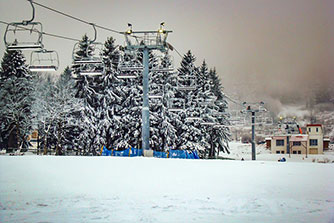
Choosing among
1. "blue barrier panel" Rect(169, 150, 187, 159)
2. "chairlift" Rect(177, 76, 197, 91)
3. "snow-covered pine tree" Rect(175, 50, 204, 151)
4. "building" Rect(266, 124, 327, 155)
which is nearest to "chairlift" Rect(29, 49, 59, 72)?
"blue barrier panel" Rect(169, 150, 187, 159)

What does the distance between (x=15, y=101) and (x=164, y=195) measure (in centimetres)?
3957

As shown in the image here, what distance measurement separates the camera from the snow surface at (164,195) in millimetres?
8703

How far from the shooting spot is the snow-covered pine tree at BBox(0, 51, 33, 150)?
45.4 meters

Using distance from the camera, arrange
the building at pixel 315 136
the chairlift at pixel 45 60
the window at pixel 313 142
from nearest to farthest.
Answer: the chairlift at pixel 45 60 < the building at pixel 315 136 < the window at pixel 313 142

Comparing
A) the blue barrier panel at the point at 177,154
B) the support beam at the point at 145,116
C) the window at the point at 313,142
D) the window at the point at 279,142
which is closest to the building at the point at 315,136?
the window at the point at 313,142

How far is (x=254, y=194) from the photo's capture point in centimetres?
1117

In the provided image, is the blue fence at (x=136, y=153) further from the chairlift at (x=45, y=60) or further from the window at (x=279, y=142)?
the window at (x=279, y=142)

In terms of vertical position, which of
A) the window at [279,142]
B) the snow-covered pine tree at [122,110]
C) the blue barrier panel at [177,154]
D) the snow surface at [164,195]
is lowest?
the snow surface at [164,195]


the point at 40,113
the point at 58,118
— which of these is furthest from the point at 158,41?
the point at 40,113

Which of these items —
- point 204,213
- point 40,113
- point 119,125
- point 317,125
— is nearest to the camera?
point 204,213

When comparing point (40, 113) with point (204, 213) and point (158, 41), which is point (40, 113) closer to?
point (158, 41)

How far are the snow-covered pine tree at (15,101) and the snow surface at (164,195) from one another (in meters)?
30.9

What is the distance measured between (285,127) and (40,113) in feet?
113

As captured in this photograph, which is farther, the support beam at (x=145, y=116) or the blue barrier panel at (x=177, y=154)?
the blue barrier panel at (x=177, y=154)
